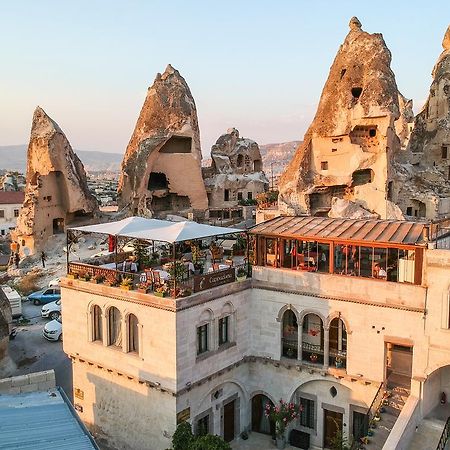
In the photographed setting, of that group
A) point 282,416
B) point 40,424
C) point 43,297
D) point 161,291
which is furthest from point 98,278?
point 43,297

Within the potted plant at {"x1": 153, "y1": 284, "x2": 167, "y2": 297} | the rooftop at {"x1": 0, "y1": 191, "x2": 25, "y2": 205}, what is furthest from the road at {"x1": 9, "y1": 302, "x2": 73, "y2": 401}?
the rooftop at {"x1": 0, "y1": 191, "x2": 25, "y2": 205}

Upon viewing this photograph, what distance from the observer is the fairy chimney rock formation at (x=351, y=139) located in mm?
52688

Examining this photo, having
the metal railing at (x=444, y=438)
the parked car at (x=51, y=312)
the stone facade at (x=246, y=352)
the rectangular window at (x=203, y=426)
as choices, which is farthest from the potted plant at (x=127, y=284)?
the parked car at (x=51, y=312)

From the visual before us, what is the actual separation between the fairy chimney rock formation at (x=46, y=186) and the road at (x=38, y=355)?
70.0 feet

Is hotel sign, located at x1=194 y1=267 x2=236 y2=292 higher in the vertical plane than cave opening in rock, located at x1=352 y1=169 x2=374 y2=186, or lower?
lower

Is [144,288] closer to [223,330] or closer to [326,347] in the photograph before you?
[223,330]

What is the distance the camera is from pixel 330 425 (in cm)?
2195

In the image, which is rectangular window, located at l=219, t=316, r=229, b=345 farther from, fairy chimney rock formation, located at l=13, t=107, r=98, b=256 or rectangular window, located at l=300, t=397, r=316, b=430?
fairy chimney rock formation, located at l=13, t=107, r=98, b=256

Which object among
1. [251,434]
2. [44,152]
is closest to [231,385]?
[251,434]

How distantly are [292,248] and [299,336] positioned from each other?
3.77 metres

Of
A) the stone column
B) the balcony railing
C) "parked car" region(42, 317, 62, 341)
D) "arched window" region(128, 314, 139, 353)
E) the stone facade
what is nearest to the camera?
the stone facade

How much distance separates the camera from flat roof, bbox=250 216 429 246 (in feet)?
65.2

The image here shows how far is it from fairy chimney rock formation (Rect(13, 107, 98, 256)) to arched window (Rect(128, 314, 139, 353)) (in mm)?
38798

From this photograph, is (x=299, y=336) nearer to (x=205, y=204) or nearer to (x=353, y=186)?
(x=353, y=186)
